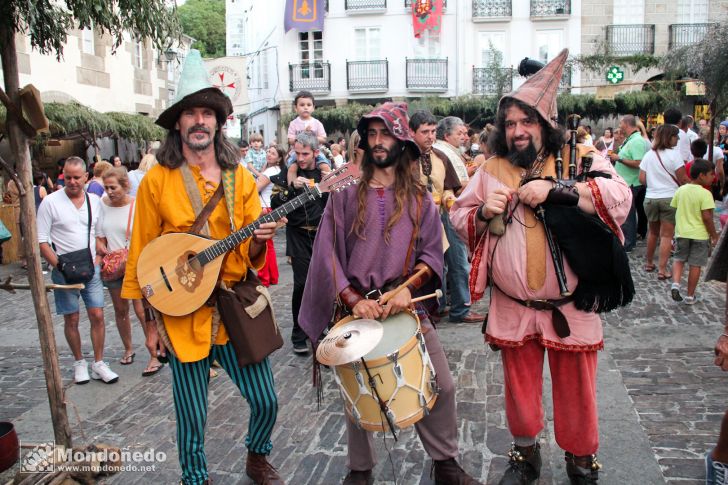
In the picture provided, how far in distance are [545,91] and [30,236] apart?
2975mm

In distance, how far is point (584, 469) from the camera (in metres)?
3.51

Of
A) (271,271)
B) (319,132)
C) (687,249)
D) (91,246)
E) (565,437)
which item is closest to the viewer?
(565,437)

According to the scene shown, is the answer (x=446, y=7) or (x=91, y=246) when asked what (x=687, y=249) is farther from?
(x=446, y=7)

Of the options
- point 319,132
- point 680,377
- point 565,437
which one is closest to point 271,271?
point 565,437

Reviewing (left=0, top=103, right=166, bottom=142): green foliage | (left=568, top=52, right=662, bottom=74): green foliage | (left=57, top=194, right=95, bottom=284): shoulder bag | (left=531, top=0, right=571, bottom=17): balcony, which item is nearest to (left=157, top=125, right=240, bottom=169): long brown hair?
(left=57, top=194, right=95, bottom=284): shoulder bag

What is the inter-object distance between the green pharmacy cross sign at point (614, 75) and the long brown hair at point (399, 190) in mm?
26076

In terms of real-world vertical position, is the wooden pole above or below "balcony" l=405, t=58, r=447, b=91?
below

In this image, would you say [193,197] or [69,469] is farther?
[69,469]

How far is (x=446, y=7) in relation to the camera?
31.8 metres

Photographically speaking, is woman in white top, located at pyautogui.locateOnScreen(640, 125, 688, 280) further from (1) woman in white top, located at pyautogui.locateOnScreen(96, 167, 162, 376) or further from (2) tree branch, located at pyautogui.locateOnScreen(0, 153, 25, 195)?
(2) tree branch, located at pyautogui.locateOnScreen(0, 153, 25, 195)

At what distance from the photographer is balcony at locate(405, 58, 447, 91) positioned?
3209cm

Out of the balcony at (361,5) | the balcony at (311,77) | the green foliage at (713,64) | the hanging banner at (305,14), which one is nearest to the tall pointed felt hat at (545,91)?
the green foliage at (713,64)

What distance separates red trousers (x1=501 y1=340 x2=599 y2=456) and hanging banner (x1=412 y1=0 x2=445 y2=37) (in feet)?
98.4

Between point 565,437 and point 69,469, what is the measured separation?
2.84m
